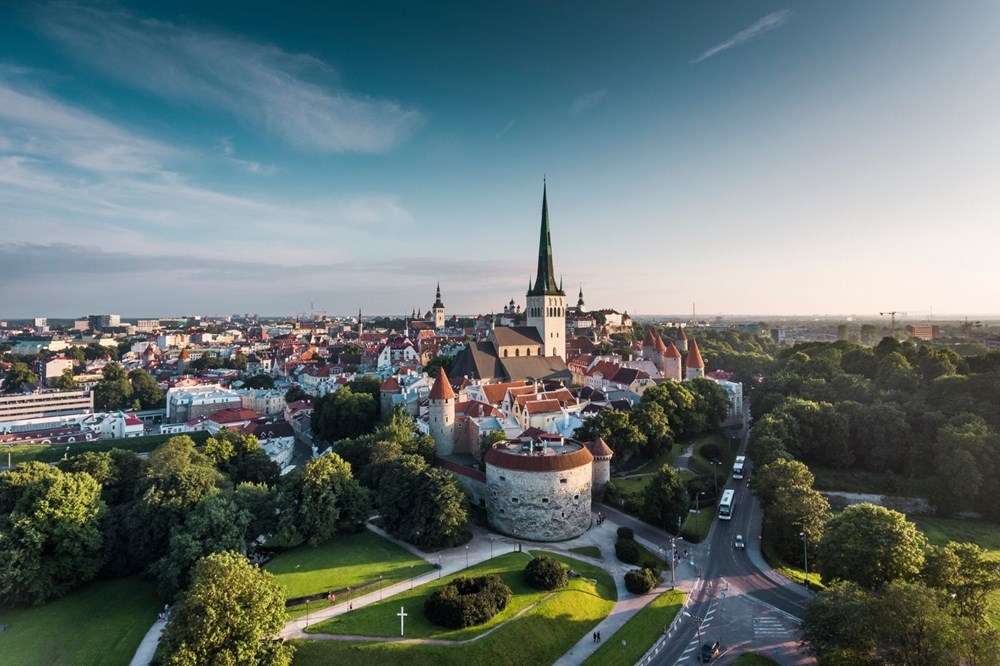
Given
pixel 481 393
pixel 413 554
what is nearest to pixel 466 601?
pixel 413 554

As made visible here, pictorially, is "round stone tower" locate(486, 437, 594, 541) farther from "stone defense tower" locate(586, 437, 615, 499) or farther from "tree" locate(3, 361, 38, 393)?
"tree" locate(3, 361, 38, 393)

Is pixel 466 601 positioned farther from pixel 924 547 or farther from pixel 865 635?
pixel 924 547

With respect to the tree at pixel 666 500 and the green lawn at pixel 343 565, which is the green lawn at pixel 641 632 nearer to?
the tree at pixel 666 500

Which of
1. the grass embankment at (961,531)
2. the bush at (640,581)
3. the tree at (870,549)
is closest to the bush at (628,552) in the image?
the bush at (640,581)

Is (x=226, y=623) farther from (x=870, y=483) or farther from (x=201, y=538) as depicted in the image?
(x=870, y=483)

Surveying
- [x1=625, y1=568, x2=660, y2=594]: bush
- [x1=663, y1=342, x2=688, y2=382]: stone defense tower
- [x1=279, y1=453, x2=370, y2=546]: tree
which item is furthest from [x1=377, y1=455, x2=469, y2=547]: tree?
[x1=663, y1=342, x2=688, y2=382]: stone defense tower

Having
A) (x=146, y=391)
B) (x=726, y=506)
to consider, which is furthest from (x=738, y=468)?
(x=146, y=391)
